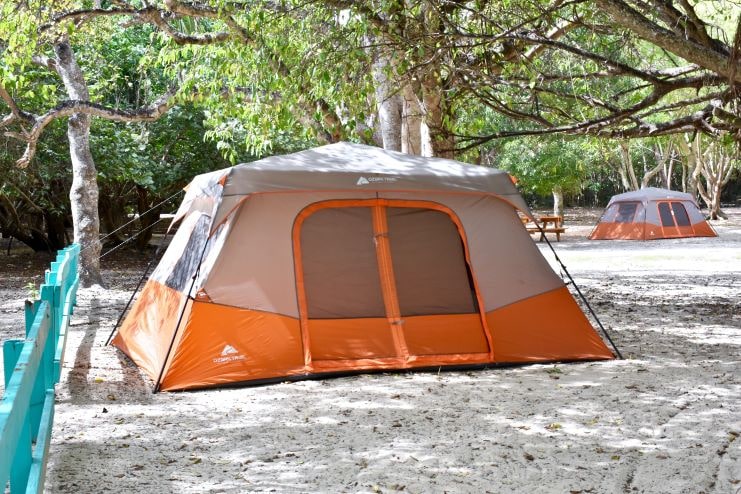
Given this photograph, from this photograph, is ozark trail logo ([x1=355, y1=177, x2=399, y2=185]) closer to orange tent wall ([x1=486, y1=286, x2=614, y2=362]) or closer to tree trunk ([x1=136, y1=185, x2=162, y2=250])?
orange tent wall ([x1=486, y1=286, x2=614, y2=362])

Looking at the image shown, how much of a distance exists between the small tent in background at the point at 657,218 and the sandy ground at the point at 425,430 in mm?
16094

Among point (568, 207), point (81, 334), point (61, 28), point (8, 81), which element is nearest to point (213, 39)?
point (61, 28)

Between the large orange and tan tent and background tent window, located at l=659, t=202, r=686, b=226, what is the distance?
17501mm

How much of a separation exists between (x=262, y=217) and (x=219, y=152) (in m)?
12.0

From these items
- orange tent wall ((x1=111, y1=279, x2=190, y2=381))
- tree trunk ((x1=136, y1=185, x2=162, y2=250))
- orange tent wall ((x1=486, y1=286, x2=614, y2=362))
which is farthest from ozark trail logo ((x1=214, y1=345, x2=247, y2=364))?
tree trunk ((x1=136, y1=185, x2=162, y2=250))

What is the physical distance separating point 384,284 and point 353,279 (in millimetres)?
255

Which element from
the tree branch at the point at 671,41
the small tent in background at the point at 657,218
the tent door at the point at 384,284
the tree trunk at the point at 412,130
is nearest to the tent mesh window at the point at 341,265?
the tent door at the point at 384,284

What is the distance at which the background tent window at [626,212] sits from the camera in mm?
24055

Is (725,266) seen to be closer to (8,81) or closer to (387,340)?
(387,340)

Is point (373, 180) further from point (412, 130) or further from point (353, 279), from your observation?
point (412, 130)

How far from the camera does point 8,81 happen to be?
10.6 meters

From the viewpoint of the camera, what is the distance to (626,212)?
2427cm

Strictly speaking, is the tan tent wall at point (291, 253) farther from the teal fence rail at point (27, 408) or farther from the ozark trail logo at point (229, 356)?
the teal fence rail at point (27, 408)

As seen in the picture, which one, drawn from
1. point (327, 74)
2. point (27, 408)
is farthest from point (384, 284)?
point (27, 408)
